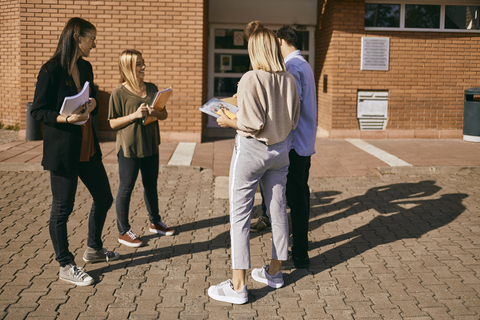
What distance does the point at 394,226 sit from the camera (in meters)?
5.40

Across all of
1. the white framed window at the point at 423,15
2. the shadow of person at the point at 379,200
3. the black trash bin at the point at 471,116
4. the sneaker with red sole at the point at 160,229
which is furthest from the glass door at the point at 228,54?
the sneaker with red sole at the point at 160,229

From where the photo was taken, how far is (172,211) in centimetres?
596

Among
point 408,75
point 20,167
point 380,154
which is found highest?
point 408,75

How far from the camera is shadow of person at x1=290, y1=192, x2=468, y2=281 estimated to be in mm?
4535

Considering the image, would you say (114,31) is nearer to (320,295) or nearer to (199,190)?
(199,190)

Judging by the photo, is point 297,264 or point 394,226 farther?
point 394,226

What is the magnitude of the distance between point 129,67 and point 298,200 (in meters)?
2.04

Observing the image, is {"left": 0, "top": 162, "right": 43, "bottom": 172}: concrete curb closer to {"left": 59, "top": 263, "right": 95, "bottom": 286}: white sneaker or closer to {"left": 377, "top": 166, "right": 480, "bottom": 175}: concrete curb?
{"left": 59, "top": 263, "right": 95, "bottom": 286}: white sneaker

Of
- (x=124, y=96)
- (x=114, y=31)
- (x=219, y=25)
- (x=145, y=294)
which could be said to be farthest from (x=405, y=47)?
(x=145, y=294)

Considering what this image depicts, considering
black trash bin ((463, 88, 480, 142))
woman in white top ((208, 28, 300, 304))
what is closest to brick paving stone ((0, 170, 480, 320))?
woman in white top ((208, 28, 300, 304))

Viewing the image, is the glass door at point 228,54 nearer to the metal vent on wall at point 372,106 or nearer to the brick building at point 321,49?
the brick building at point 321,49

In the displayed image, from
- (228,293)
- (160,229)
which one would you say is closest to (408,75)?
(160,229)

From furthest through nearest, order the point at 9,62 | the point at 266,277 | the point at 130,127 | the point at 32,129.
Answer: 1. the point at 9,62
2. the point at 32,129
3. the point at 130,127
4. the point at 266,277

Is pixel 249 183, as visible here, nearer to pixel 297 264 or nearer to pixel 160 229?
pixel 297 264
